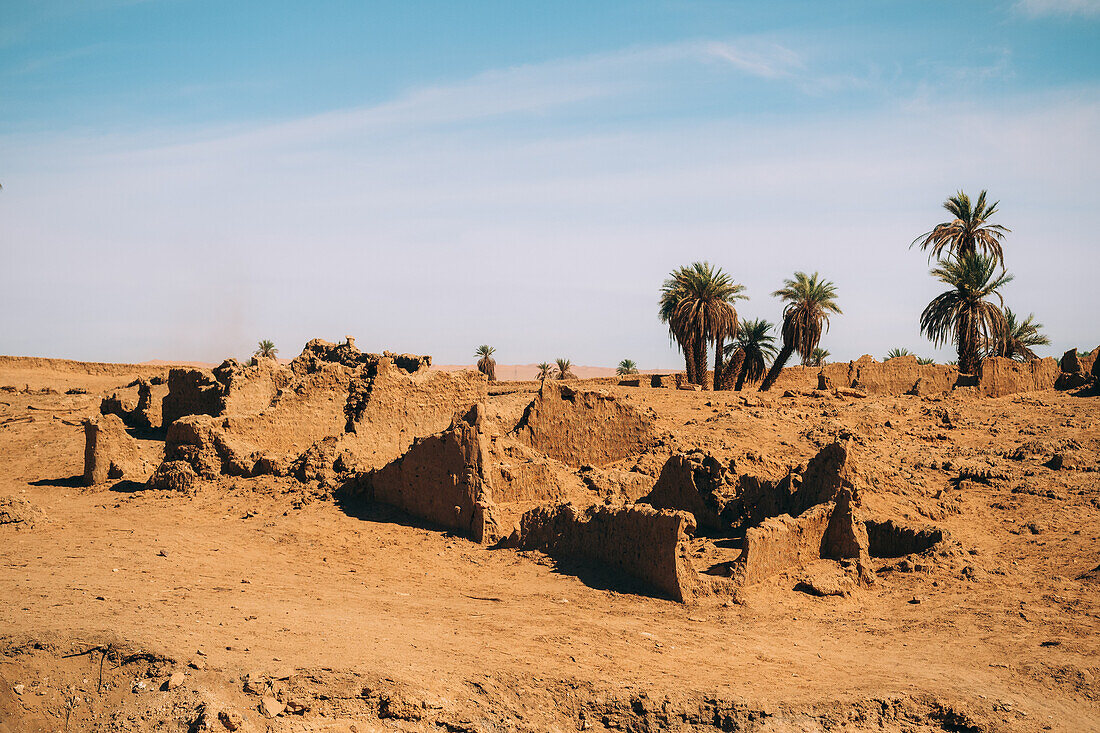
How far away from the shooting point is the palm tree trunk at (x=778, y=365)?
29919 millimetres

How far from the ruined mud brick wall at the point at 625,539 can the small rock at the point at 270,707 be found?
4.42 meters

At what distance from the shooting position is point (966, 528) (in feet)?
39.8

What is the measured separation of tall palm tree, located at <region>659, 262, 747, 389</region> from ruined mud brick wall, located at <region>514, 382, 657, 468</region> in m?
16.4

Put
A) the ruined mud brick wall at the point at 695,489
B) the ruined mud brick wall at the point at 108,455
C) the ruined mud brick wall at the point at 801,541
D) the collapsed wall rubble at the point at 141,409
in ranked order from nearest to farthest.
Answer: the ruined mud brick wall at the point at 801,541
the ruined mud brick wall at the point at 695,489
the ruined mud brick wall at the point at 108,455
the collapsed wall rubble at the point at 141,409

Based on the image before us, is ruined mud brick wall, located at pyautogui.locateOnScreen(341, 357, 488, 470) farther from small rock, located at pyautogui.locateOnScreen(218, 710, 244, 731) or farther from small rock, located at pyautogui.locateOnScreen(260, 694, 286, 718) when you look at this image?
small rock, located at pyautogui.locateOnScreen(218, 710, 244, 731)

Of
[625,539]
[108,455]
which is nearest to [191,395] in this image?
[108,455]

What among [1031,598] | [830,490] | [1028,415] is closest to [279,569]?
[830,490]

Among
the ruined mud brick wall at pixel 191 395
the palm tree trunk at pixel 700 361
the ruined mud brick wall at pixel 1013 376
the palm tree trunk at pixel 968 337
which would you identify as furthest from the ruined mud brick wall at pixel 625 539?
the palm tree trunk at pixel 968 337

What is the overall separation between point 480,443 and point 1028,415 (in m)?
13.6

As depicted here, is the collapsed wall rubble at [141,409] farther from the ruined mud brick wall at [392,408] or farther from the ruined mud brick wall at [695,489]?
the ruined mud brick wall at [695,489]

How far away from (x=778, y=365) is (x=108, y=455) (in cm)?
2273

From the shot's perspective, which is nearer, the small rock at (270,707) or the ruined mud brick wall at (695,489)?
the small rock at (270,707)

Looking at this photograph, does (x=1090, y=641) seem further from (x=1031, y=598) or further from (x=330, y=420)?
(x=330, y=420)

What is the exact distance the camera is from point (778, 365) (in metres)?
30.8
